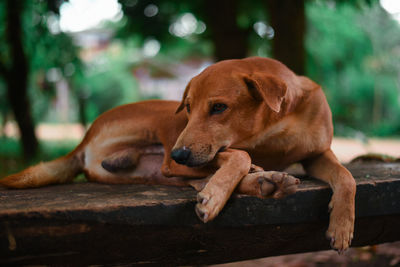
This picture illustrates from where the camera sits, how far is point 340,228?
1.81 metres

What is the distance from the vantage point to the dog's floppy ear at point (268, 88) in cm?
195

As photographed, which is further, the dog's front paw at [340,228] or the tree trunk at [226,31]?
the tree trunk at [226,31]

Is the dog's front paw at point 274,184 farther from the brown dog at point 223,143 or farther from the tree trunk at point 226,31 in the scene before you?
the tree trunk at point 226,31

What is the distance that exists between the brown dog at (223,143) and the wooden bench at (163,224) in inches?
5.0

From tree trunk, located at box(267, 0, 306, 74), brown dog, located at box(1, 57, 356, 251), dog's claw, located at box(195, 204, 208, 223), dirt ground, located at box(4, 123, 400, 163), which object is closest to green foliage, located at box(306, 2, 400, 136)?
dirt ground, located at box(4, 123, 400, 163)

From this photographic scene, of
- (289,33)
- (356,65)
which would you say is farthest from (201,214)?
(356,65)

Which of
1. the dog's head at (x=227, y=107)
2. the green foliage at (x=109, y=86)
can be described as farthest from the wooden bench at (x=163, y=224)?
the green foliage at (x=109, y=86)

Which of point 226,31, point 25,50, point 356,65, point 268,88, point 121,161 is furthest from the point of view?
point 356,65

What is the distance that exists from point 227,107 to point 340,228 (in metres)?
0.84

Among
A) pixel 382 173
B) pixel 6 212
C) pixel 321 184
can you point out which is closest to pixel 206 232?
pixel 321 184

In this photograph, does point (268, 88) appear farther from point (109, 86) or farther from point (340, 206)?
point (109, 86)

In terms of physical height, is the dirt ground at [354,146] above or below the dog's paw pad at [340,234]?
below

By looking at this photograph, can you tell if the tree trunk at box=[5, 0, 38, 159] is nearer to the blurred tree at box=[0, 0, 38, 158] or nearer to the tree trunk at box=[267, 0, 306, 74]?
the blurred tree at box=[0, 0, 38, 158]

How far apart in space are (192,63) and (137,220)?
21583 mm
